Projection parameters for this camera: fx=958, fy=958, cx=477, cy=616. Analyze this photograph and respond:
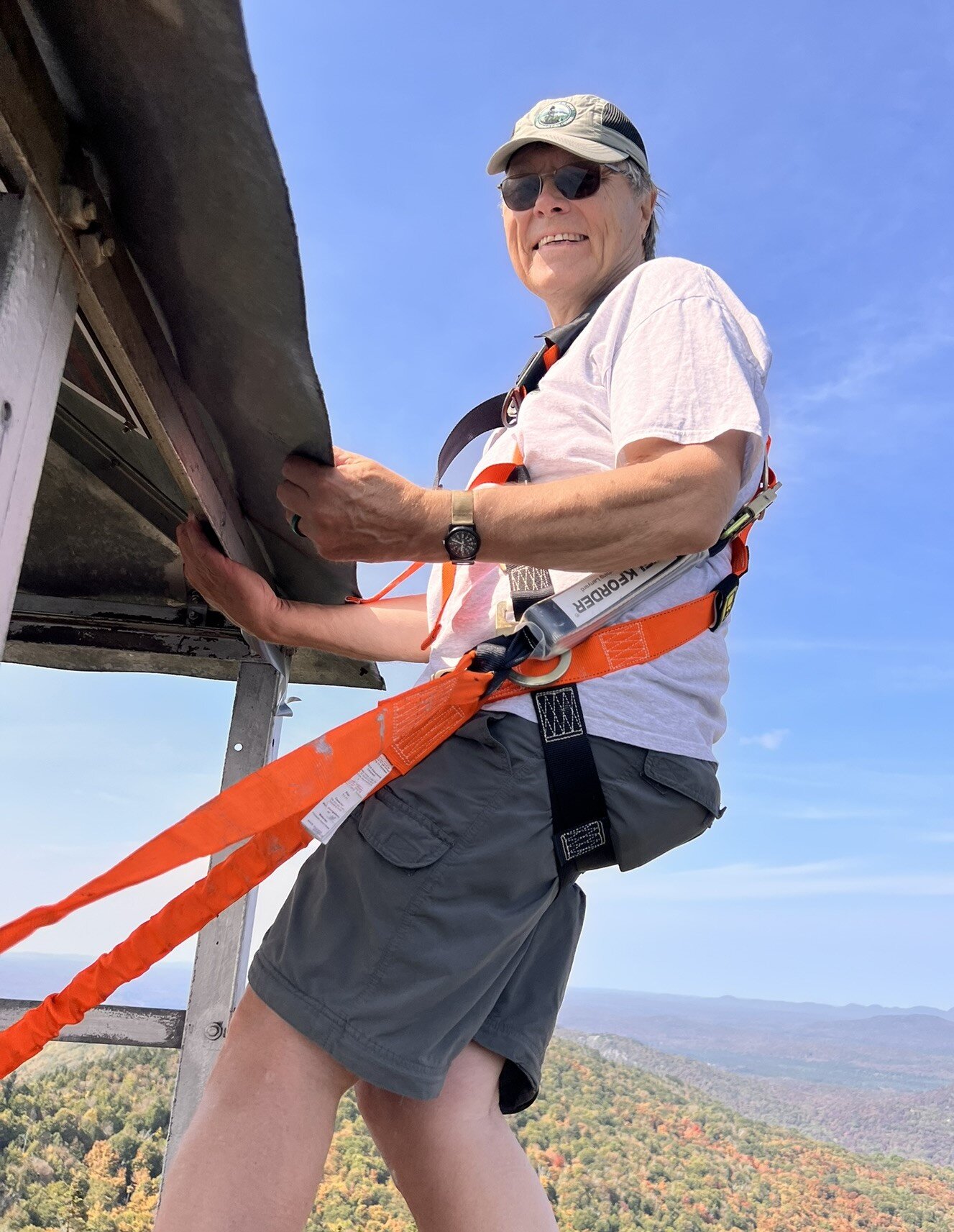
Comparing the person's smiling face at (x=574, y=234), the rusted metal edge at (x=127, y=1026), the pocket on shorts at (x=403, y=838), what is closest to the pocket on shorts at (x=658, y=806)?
the pocket on shorts at (x=403, y=838)

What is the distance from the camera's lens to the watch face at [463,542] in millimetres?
1543

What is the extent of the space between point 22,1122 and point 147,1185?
2024mm

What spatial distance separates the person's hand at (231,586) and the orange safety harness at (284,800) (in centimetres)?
79

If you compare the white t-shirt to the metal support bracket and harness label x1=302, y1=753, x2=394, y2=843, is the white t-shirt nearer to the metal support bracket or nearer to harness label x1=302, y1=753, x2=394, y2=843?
harness label x1=302, y1=753, x2=394, y2=843

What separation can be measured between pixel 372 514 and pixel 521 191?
1015 mm

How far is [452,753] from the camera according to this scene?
1587 millimetres

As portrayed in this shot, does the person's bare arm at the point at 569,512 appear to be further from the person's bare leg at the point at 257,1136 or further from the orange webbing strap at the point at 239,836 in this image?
the person's bare leg at the point at 257,1136

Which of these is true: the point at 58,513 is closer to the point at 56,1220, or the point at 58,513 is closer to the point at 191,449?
the point at 191,449

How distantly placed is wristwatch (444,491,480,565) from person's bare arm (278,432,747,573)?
10 mm

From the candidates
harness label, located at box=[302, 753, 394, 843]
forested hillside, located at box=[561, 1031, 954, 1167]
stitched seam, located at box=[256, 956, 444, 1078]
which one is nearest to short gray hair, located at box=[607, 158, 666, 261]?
harness label, located at box=[302, 753, 394, 843]

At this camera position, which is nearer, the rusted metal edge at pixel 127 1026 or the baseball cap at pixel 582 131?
the baseball cap at pixel 582 131

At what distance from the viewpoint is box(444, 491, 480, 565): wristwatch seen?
154 cm

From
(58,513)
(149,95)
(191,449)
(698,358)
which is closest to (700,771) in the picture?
(698,358)

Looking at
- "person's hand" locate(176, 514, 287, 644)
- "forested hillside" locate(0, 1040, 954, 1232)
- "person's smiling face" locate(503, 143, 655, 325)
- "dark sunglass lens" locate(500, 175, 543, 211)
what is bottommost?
"forested hillside" locate(0, 1040, 954, 1232)
